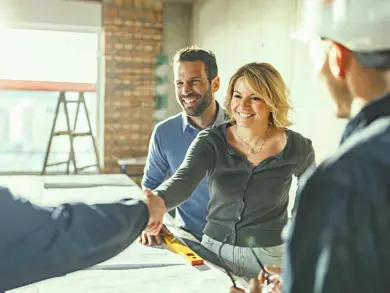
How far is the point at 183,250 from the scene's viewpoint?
1.72 m

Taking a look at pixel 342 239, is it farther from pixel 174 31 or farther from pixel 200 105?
pixel 174 31

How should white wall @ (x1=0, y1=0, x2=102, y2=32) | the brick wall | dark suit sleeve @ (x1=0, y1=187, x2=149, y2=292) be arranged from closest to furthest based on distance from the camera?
dark suit sleeve @ (x1=0, y1=187, x2=149, y2=292)
white wall @ (x1=0, y1=0, x2=102, y2=32)
the brick wall

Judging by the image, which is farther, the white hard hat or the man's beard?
the man's beard

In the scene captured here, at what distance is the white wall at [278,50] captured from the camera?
309 cm

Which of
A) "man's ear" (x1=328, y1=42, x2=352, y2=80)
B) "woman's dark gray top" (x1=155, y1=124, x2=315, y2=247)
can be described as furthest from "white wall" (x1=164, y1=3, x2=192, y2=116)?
"man's ear" (x1=328, y1=42, x2=352, y2=80)

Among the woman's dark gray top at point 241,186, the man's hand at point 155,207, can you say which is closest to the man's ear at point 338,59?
the man's hand at point 155,207

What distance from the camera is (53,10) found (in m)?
5.58

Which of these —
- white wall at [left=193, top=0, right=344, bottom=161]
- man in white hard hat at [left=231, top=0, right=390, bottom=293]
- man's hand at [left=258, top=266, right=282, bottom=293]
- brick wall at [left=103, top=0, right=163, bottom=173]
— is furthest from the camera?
brick wall at [left=103, top=0, right=163, bottom=173]

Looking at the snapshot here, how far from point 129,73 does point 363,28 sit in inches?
209

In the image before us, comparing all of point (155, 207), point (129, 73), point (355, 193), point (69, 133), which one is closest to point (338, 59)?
point (355, 193)

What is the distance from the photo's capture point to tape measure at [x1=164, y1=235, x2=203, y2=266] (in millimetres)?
1604

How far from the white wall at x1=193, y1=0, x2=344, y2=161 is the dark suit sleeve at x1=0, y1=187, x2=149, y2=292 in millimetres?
1436

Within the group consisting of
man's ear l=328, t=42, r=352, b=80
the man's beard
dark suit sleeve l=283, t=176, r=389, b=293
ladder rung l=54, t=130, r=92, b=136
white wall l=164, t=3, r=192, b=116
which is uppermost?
white wall l=164, t=3, r=192, b=116

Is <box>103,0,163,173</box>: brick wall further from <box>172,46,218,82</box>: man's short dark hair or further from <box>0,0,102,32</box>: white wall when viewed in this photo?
<box>172,46,218,82</box>: man's short dark hair
